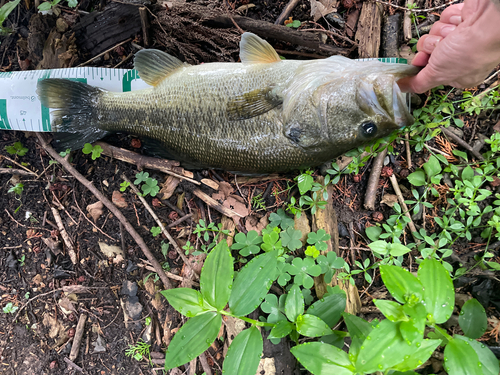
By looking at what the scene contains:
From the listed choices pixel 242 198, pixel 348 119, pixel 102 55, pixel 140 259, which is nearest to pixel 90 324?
pixel 140 259

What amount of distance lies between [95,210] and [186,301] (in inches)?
64.3

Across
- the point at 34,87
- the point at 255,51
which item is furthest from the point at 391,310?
the point at 34,87

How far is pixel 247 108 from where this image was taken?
2.45 m

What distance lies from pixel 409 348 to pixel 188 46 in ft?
9.76

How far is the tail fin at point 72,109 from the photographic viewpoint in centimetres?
275

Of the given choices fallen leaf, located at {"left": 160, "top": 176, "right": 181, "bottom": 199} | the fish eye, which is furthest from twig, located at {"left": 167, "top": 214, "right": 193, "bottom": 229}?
the fish eye

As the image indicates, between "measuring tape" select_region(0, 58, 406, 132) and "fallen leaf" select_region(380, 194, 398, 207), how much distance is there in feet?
8.77

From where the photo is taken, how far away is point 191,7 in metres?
2.75

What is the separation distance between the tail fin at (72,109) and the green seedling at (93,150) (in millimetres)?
39

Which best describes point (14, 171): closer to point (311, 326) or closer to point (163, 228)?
point (163, 228)

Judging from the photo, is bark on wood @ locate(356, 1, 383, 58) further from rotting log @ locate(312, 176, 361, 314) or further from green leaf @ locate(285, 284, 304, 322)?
green leaf @ locate(285, 284, 304, 322)

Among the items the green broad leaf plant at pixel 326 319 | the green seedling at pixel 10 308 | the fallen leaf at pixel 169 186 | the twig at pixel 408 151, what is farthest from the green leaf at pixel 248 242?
the green seedling at pixel 10 308

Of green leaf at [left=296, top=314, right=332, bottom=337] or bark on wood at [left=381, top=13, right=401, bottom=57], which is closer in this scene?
green leaf at [left=296, top=314, right=332, bottom=337]

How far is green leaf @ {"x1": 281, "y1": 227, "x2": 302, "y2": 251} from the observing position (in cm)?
262
